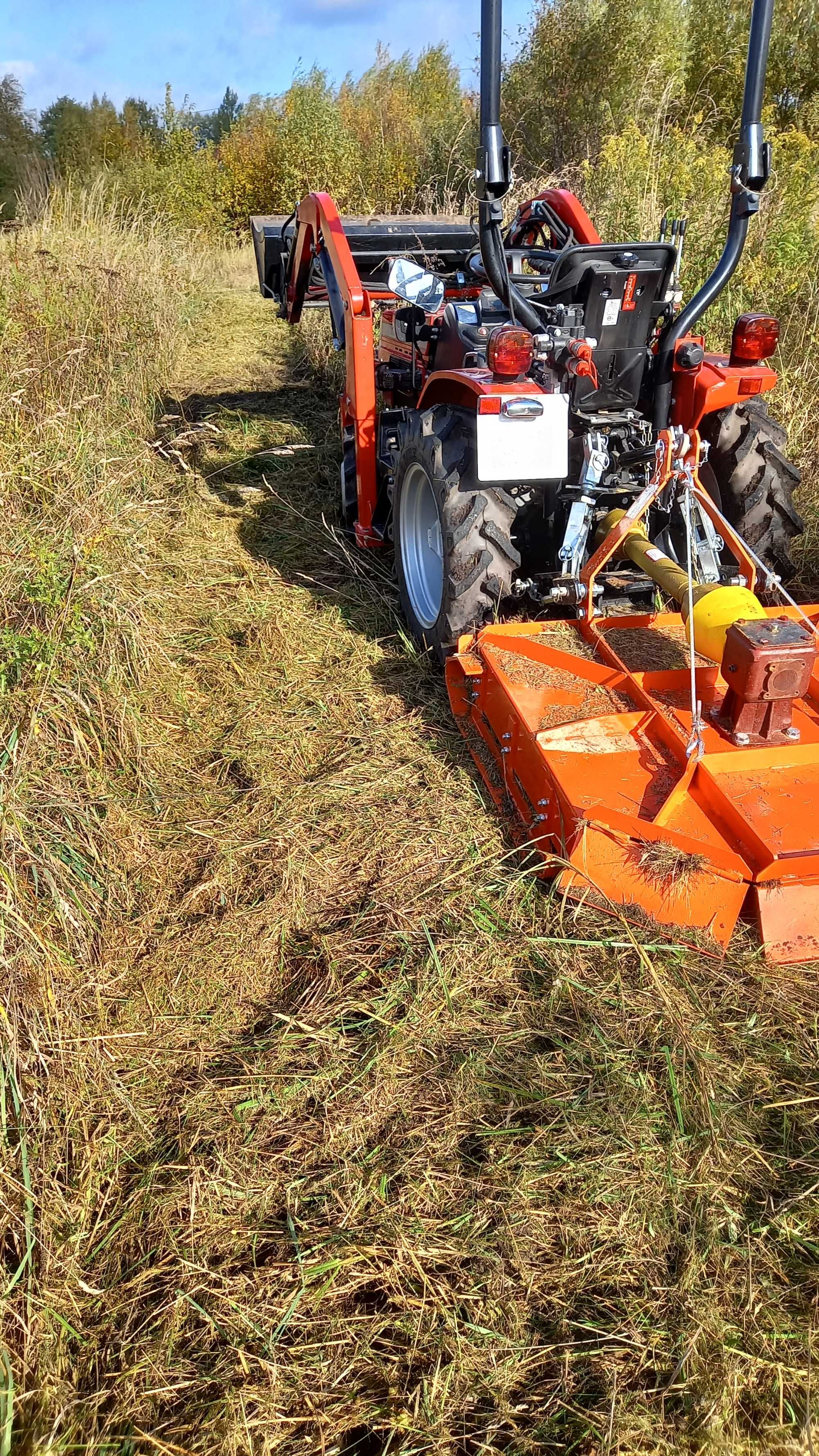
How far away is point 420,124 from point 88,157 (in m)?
4.96

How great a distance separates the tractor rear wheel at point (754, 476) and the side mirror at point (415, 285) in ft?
3.74

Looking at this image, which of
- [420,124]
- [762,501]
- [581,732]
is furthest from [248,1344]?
[420,124]

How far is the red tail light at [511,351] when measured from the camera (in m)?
3.03

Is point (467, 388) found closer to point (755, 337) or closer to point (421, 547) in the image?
point (421, 547)

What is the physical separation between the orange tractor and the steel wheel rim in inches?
0.4

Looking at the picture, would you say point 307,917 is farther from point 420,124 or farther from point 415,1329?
point 420,124

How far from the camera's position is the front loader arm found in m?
4.12

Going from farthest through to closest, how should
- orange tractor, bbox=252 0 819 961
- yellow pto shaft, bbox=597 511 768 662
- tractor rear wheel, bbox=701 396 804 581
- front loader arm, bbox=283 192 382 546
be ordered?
1. front loader arm, bbox=283 192 382 546
2. tractor rear wheel, bbox=701 396 804 581
3. yellow pto shaft, bbox=597 511 768 662
4. orange tractor, bbox=252 0 819 961

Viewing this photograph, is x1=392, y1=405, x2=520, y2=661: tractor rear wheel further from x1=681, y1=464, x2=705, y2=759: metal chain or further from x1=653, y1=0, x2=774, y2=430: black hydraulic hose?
x1=653, y1=0, x2=774, y2=430: black hydraulic hose

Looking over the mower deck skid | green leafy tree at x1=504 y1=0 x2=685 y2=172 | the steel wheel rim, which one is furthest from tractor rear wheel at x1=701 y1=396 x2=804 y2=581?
green leafy tree at x1=504 y1=0 x2=685 y2=172

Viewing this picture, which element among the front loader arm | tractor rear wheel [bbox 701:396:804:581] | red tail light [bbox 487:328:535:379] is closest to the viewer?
red tail light [bbox 487:328:535:379]

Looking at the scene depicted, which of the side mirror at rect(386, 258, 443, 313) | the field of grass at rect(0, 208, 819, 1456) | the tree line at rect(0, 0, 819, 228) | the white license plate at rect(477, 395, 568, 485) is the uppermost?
the tree line at rect(0, 0, 819, 228)

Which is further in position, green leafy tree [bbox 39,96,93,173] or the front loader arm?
green leafy tree [bbox 39,96,93,173]

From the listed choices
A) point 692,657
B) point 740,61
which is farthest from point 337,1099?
point 740,61
